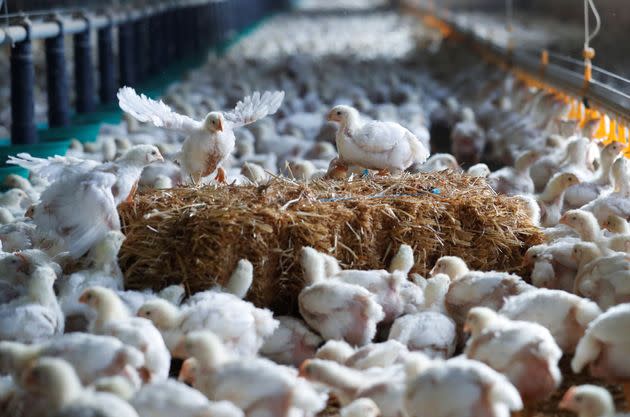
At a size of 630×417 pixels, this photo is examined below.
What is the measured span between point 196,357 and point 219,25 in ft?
65.0

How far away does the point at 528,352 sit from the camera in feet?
11.6

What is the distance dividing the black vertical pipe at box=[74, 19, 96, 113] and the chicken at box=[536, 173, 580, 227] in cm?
578

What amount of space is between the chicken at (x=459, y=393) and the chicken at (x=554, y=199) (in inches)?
104

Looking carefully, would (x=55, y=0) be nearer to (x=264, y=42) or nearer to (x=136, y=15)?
(x=136, y=15)

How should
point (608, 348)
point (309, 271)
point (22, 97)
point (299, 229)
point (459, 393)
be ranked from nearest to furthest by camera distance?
point (459, 393)
point (608, 348)
point (309, 271)
point (299, 229)
point (22, 97)

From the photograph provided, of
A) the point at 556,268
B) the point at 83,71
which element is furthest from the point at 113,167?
the point at 83,71

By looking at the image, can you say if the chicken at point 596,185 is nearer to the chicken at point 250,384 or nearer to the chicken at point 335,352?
the chicken at point 335,352

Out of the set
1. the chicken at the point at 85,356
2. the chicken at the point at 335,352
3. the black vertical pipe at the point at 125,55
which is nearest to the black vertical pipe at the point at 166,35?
the black vertical pipe at the point at 125,55

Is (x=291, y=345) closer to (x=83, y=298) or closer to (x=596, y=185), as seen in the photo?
(x=83, y=298)

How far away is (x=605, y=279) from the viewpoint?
4.27 meters

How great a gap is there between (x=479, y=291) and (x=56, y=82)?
5.84 metres

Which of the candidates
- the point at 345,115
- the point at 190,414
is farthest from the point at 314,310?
the point at 345,115

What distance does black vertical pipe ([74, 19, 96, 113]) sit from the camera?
1034 centimetres

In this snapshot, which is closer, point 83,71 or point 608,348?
point 608,348
